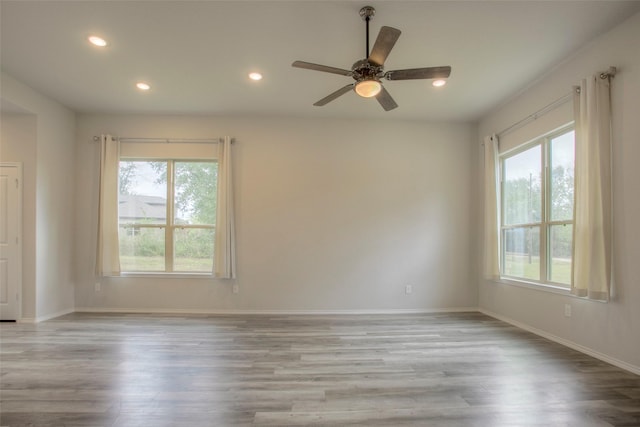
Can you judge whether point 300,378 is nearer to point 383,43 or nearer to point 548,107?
point 383,43

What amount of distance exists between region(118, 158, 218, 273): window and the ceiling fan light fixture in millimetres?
2924

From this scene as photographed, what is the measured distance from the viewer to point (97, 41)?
2.84 m

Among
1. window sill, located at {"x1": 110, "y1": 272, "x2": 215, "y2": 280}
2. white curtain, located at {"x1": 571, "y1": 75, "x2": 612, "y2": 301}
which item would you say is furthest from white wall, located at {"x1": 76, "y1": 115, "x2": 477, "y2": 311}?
white curtain, located at {"x1": 571, "y1": 75, "x2": 612, "y2": 301}

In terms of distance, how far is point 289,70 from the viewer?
3316 millimetres

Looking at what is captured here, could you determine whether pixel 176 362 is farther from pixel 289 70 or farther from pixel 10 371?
pixel 289 70

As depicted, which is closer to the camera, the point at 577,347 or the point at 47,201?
the point at 577,347

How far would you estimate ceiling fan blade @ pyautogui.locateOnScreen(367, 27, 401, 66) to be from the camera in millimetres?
2008

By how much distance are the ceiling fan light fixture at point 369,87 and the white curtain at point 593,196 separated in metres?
2.05

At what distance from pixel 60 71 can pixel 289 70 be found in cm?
258

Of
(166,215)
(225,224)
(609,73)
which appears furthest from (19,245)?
(609,73)

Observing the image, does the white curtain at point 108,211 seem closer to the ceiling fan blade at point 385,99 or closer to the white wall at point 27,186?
the white wall at point 27,186

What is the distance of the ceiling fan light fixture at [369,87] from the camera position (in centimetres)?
246

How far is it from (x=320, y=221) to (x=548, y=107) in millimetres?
3140

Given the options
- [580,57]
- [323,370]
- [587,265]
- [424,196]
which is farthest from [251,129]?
[587,265]
